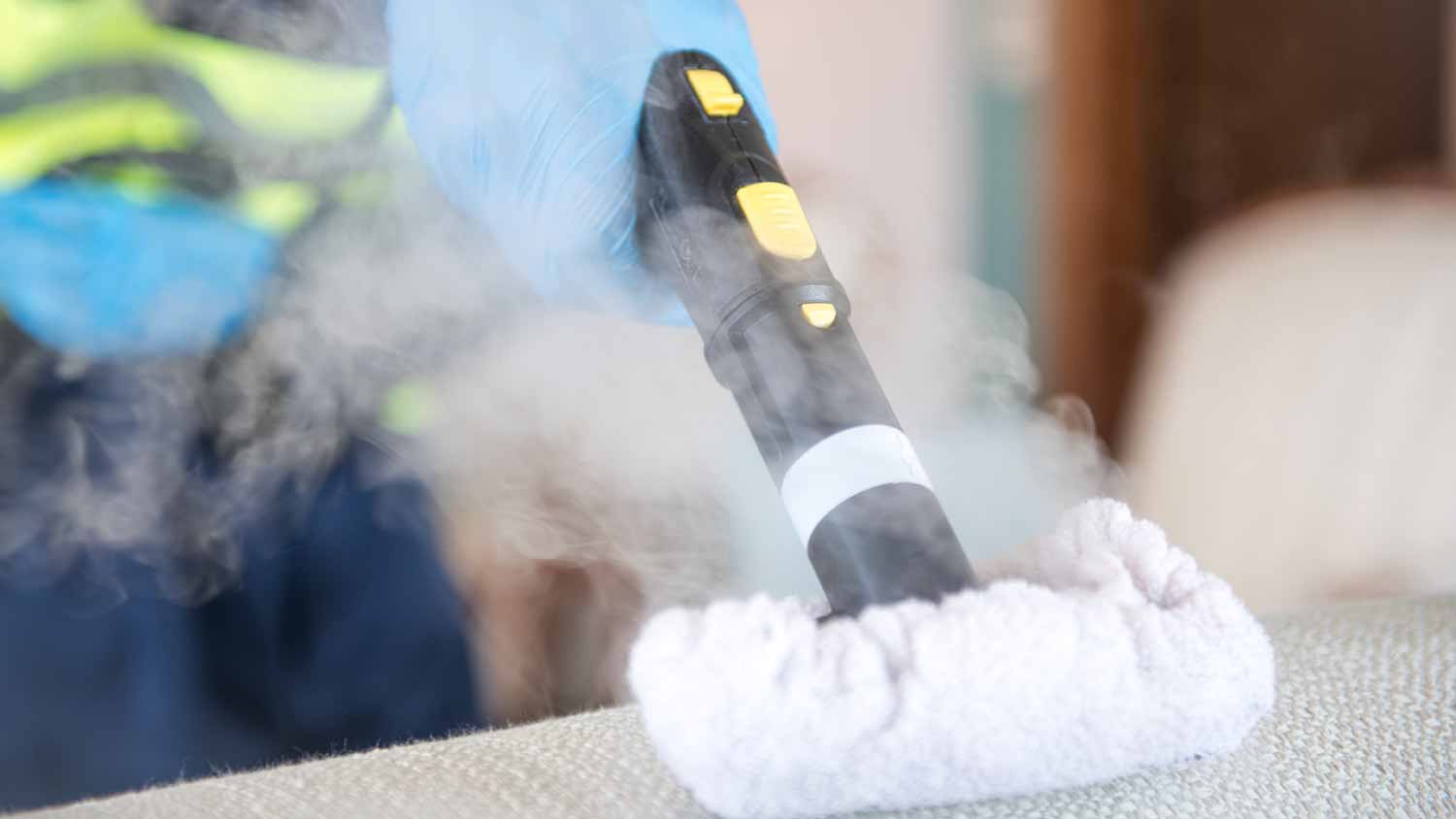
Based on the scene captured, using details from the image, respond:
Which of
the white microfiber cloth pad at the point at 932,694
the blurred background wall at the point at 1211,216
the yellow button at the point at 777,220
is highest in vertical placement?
the yellow button at the point at 777,220

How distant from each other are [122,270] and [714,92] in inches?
18.9

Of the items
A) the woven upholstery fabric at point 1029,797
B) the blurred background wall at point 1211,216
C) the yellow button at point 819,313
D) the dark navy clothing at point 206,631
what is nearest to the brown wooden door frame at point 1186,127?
the blurred background wall at point 1211,216

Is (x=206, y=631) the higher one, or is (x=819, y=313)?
(x=819, y=313)

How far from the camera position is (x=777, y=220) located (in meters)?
0.46

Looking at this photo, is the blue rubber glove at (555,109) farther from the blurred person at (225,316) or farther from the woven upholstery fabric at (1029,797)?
the woven upholstery fabric at (1029,797)

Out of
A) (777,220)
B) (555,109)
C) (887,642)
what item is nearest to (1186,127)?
(555,109)

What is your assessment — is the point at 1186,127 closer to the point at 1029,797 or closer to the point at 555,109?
the point at 555,109

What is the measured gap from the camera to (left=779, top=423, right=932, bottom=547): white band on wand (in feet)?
1.34

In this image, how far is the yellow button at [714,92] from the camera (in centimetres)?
51

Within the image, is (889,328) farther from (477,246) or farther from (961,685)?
(961,685)

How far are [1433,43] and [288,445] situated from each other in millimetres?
1912

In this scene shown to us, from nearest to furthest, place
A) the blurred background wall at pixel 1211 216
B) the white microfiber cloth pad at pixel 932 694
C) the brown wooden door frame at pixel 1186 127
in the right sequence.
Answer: the white microfiber cloth pad at pixel 932 694 < the blurred background wall at pixel 1211 216 < the brown wooden door frame at pixel 1186 127

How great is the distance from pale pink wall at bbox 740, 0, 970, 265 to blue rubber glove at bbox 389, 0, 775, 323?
540 millimetres

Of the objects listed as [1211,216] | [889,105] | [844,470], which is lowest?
[1211,216]
